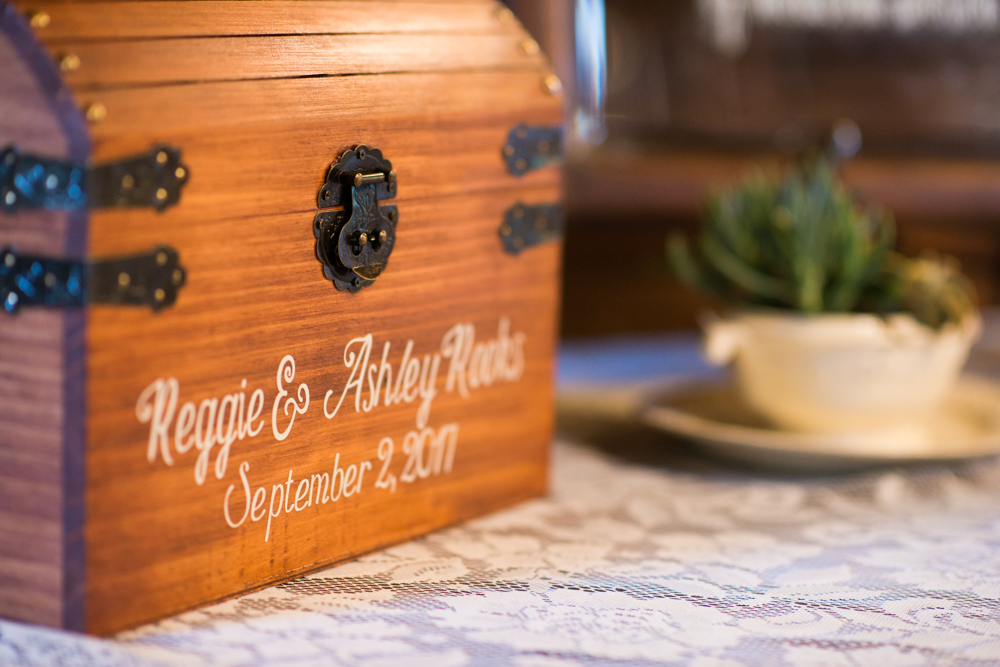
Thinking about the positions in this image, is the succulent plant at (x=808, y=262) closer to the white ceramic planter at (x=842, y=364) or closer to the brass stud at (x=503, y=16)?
the white ceramic planter at (x=842, y=364)

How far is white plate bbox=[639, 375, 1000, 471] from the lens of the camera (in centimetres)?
95

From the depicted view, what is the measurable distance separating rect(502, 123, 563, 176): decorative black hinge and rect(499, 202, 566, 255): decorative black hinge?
3 cm

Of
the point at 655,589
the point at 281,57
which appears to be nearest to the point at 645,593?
the point at 655,589

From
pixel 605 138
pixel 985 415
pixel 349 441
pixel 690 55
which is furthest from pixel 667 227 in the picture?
pixel 349 441

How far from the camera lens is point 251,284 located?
644 millimetres

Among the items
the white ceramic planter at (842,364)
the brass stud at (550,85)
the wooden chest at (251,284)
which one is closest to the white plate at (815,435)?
the white ceramic planter at (842,364)

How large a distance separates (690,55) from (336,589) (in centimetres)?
143

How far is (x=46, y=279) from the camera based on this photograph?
562 mm

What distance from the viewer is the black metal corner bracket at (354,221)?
0.69m

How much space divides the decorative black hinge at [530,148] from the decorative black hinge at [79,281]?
34 cm

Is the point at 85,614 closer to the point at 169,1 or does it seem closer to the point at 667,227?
the point at 169,1

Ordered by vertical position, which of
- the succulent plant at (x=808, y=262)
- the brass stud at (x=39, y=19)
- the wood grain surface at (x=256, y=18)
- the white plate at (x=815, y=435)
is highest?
the wood grain surface at (x=256, y=18)

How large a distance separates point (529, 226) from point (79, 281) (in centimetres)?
40

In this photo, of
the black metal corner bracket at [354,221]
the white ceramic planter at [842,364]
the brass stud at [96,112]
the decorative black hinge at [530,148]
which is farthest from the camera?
the white ceramic planter at [842,364]
